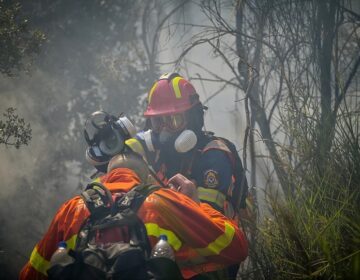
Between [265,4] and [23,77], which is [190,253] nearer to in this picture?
[265,4]

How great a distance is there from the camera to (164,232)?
195cm

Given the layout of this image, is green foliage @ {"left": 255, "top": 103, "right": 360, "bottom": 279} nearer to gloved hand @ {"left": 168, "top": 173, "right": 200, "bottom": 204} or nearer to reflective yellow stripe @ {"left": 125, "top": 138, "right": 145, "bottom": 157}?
gloved hand @ {"left": 168, "top": 173, "right": 200, "bottom": 204}

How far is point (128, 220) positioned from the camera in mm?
1882

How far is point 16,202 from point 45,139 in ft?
4.90

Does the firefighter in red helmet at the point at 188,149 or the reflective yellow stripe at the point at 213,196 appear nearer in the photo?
the reflective yellow stripe at the point at 213,196

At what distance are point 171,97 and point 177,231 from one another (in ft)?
6.37

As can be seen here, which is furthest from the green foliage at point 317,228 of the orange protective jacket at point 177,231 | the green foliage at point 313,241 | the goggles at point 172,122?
the goggles at point 172,122

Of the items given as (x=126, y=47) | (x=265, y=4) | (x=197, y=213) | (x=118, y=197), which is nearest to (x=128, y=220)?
(x=118, y=197)

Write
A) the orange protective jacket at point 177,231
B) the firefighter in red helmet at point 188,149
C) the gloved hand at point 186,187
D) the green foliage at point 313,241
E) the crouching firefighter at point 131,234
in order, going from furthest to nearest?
the firefighter in red helmet at point 188,149
the gloved hand at point 186,187
the orange protective jacket at point 177,231
the green foliage at point 313,241
the crouching firefighter at point 131,234

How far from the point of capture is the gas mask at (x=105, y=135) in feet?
9.53

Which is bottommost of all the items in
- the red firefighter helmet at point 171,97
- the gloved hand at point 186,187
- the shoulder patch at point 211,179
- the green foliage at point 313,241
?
the green foliage at point 313,241

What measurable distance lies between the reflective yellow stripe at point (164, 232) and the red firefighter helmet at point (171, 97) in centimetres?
180

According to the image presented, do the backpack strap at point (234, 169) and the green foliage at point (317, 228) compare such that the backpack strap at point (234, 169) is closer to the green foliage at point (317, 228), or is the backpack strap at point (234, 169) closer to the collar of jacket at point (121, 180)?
the green foliage at point (317, 228)

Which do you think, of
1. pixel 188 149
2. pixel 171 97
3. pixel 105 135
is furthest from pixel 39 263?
pixel 171 97
